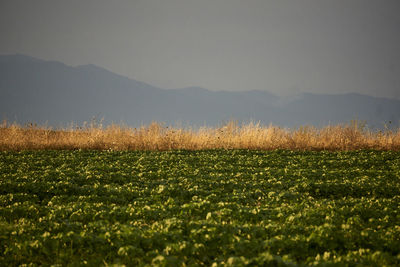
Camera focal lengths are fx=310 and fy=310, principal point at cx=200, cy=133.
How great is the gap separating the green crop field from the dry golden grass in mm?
6922

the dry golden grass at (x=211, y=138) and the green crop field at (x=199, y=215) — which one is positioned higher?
the dry golden grass at (x=211, y=138)

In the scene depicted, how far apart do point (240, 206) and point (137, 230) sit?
3.39 m

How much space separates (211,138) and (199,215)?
1467 cm

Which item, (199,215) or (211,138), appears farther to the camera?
(211,138)

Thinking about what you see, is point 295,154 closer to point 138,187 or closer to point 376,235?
point 138,187

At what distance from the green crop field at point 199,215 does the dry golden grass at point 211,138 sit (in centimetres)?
692

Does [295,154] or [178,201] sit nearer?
[178,201]

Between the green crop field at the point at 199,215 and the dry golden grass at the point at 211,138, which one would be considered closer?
the green crop field at the point at 199,215

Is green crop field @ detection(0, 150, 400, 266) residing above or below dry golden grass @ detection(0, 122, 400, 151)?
below

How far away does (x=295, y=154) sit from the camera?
19.4 meters

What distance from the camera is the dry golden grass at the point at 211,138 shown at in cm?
2256

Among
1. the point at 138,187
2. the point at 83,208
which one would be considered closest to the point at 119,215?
the point at 83,208

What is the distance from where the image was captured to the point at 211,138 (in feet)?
76.6

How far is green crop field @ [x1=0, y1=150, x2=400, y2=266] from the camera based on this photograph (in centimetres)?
642
